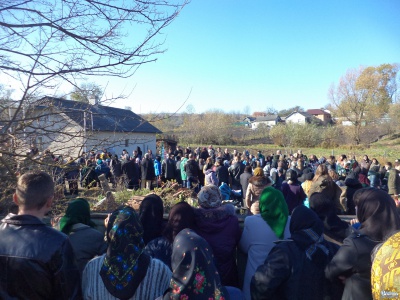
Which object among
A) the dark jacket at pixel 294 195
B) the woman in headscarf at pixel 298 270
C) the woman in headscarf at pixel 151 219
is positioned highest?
the woman in headscarf at pixel 151 219

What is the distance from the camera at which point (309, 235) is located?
267 centimetres

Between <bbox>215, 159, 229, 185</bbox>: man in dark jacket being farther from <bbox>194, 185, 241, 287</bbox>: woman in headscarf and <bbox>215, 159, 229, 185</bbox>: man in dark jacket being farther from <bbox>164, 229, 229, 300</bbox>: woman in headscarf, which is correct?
<bbox>164, 229, 229, 300</bbox>: woman in headscarf

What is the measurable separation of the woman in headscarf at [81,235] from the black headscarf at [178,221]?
21.9 inches

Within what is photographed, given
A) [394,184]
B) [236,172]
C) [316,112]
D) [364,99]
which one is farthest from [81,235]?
[316,112]

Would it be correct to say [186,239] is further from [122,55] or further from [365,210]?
[122,55]

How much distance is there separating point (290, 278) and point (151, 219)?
131 cm

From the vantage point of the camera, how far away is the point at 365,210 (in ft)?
8.69

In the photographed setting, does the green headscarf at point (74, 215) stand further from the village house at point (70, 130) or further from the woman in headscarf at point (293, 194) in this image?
the woman in headscarf at point (293, 194)

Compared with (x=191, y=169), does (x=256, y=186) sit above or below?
above

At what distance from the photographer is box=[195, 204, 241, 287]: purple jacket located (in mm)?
3199

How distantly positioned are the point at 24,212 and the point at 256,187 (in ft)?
15.6

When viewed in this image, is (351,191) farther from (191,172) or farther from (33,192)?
(191,172)

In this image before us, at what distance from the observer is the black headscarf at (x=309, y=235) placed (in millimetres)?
2631

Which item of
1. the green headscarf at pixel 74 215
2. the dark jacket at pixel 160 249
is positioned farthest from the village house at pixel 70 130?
the dark jacket at pixel 160 249
